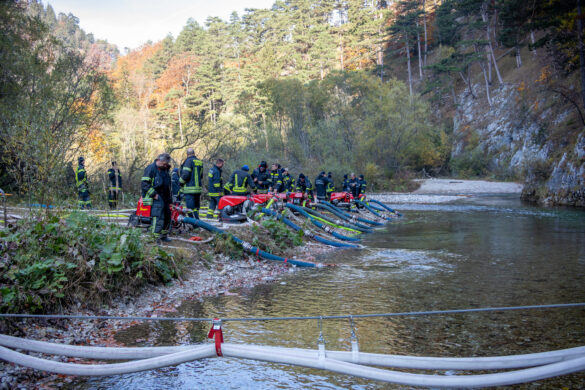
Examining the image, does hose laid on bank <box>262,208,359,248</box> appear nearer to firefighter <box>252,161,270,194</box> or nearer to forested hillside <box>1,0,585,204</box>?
firefighter <box>252,161,270,194</box>

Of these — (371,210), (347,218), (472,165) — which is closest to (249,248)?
(347,218)

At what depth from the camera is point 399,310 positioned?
7.04 m

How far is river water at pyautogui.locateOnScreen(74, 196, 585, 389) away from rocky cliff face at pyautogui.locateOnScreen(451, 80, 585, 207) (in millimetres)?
13626

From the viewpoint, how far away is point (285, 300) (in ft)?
25.3

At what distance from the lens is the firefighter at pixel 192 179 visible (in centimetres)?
1110

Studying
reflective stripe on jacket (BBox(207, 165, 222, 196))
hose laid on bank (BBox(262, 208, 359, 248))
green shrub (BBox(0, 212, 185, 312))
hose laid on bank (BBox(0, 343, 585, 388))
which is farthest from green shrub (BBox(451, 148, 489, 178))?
hose laid on bank (BBox(0, 343, 585, 388))

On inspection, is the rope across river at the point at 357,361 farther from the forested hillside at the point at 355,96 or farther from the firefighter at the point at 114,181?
the forested hillside at the point at 355,96

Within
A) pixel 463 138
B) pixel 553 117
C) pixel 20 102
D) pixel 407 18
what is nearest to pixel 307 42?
pixel 407 18

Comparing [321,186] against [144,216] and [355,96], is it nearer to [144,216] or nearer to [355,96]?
[144,216]

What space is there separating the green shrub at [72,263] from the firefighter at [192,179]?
10.6ft

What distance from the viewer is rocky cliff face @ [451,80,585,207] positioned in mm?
25069

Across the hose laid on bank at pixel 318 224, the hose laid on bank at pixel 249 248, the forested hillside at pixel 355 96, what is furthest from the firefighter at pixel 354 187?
the hose laid on bank at pixel 249 248

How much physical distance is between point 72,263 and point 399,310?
16.9ft

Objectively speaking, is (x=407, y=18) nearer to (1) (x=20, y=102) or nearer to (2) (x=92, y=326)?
(1) (x=20, y=102)
